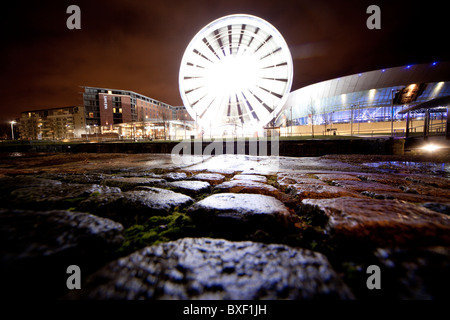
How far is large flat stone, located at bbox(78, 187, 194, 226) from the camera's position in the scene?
93cm

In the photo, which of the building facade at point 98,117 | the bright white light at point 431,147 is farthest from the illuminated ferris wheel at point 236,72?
the building facade at point 98,117

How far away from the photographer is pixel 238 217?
33.4 inches

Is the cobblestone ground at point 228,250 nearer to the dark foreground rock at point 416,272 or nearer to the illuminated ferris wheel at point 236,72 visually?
the dark foreground rock at point 416,272

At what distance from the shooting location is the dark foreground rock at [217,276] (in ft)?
1.46

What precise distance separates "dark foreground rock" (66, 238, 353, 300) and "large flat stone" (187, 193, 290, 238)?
17cm

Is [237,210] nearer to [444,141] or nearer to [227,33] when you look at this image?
[444,141]

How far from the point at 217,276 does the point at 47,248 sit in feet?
1.68

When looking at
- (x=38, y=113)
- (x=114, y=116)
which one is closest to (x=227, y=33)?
(x=114, y=116)

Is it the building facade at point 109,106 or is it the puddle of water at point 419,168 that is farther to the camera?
the building facade at point 109,106

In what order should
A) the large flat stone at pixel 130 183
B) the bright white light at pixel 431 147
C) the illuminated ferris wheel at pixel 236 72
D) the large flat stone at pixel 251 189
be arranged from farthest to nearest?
the illuminated ferris wheel at pixel 236 72 < the bright white light at pixel 431 147 < the large flat stone at pixel 130 183 < the large flat stone at pixel 251 189

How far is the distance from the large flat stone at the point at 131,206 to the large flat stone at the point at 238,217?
0.18 metres

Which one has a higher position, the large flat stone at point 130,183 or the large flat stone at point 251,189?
the large flat stone at point 130,183

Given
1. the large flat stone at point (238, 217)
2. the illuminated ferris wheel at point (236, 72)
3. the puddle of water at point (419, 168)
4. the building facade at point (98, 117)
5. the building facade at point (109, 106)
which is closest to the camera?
the large flat stone at point (238, 217)

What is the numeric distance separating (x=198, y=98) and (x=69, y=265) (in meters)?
17.0
